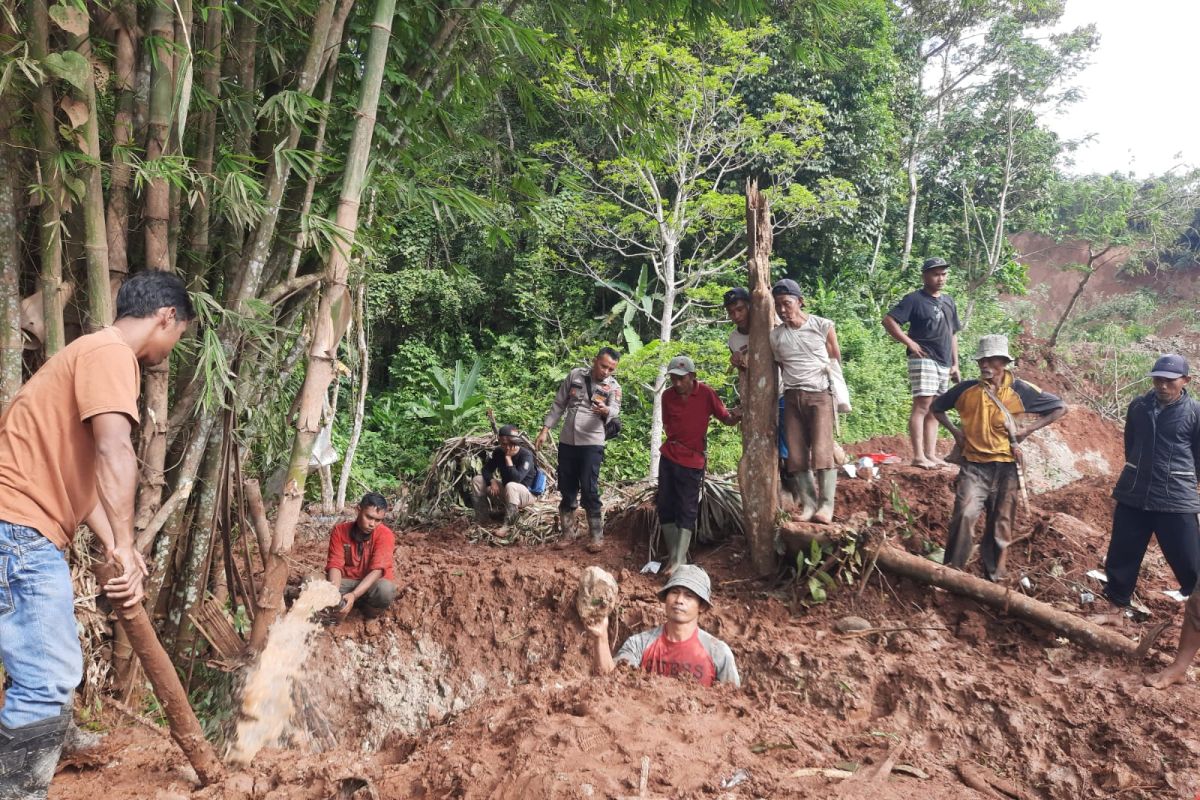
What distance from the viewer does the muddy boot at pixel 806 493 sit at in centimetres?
496

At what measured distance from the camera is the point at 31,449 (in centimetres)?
227

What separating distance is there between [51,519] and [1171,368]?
509 centimetres

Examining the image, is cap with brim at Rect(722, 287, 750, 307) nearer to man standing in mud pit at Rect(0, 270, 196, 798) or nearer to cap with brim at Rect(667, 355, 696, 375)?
cap with brim at Rect(667, 355, 696, 375)

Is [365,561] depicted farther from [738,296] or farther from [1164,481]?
[1164,481]

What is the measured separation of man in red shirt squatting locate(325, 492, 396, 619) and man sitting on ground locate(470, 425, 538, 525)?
2520mm

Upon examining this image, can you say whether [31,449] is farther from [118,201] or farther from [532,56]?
[532,56]

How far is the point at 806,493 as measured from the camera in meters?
4.98

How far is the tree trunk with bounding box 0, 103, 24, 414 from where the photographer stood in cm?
313

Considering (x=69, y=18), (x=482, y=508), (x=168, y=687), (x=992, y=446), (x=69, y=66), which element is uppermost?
(x=69, y=18)

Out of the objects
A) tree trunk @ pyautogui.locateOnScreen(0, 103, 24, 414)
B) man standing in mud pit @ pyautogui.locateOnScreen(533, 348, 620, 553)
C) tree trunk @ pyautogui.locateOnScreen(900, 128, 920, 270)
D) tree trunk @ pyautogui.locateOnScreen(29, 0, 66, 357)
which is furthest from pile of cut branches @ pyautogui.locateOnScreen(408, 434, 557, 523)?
tree trunk @ pyautogui.locateOnScreen(900, 128, 920, 270)

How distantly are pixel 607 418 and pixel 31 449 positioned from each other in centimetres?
414

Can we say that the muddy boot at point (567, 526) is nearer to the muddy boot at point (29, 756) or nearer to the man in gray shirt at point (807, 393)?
the man in gray shirt at point (807, 393)

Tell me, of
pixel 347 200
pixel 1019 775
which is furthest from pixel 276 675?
pixel 1019 775

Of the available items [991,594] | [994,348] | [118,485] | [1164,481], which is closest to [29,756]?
[118,485]
